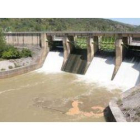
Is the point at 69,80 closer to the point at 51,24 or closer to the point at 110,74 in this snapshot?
the point at 110,74

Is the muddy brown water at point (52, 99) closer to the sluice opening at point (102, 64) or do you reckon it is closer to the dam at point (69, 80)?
the dam at point (69, 80)

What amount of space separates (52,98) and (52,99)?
0.73 feet

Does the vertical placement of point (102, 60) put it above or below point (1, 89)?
above

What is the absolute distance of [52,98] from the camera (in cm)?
1708

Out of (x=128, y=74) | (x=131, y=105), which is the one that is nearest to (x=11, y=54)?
(x=128, y=74)

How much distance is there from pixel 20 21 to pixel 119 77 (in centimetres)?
6048

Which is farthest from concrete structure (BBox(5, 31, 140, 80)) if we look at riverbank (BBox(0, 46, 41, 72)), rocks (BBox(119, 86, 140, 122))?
rocks (BBox(119, 86, 140, 122))

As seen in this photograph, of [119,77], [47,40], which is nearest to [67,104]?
[119,77]

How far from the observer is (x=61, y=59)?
2619cm

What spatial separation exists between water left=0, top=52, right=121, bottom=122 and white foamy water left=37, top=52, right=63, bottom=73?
5.07 feet

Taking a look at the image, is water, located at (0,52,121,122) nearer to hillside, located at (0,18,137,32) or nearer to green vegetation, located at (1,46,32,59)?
green vegetation, located at (1,46,32,59)

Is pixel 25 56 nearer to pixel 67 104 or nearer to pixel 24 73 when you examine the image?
pixel 24 73

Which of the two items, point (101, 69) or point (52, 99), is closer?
point (52, 99)

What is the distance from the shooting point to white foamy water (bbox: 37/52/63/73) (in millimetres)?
25281
